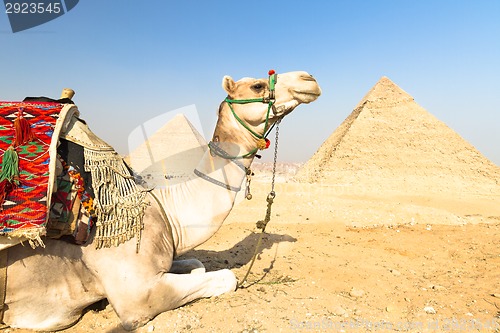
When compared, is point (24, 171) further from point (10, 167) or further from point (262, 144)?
point (262, 144)

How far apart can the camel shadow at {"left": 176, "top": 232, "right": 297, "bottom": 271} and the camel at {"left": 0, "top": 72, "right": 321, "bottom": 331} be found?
1184 millimetres

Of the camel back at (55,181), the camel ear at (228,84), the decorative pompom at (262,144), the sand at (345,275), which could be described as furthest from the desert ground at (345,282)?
the camel ear at (228,84)

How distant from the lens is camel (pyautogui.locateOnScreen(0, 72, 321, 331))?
2.37m

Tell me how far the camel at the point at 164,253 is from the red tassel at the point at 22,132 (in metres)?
0.72

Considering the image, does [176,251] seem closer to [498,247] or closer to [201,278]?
[201,278]

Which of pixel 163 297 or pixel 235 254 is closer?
pixel 163 297

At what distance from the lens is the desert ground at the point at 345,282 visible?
2.69m

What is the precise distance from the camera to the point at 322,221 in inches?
354

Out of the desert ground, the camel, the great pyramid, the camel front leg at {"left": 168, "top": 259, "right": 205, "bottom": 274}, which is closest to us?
the camel

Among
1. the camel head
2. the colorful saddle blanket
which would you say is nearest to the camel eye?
the camel head

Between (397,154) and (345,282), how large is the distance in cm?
4698

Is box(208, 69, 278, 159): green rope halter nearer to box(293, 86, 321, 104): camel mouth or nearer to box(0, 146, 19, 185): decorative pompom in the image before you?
box(293, 86, 321, 104): camel mouth

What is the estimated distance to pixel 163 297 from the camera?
2.48 metres

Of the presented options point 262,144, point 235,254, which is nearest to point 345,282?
point 235,254
